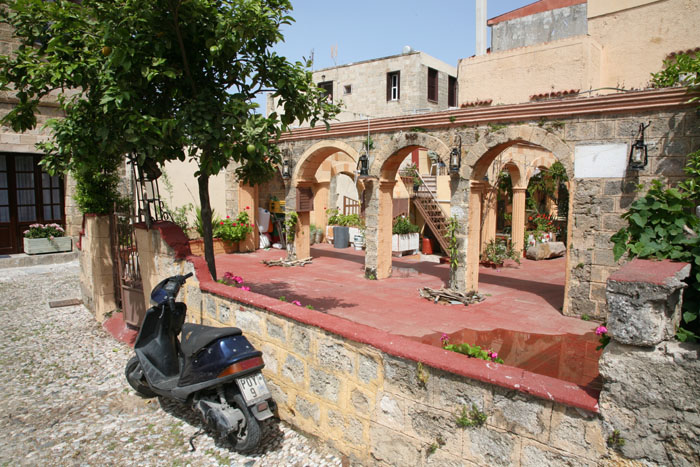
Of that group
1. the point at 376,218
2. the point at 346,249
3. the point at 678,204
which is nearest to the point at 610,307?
the point at 678,204

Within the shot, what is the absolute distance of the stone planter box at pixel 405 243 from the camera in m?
13.8

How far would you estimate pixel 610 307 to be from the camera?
2.29 meters

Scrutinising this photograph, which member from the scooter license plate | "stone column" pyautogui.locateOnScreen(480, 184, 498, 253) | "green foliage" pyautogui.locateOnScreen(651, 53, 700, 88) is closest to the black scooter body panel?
the scooter license plate

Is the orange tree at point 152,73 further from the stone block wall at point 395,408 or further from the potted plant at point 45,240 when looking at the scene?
the potted plant at point 45,240

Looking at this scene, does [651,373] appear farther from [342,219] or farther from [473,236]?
[342,219]

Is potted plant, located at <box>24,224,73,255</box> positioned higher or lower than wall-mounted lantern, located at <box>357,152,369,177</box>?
lower

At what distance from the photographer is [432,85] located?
22906mm

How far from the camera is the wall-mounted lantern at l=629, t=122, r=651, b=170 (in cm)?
675

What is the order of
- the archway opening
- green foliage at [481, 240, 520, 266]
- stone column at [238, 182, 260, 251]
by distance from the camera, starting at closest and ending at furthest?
the archway opening
green foliage at [481, 240, 520, 266]
stone column at [238, 182, 260, 251]

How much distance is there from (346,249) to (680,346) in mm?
13460

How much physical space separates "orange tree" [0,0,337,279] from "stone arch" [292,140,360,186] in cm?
598

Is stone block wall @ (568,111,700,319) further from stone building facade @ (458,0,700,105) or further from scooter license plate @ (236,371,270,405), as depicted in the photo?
scooter license plate @ (236,371,270,405)

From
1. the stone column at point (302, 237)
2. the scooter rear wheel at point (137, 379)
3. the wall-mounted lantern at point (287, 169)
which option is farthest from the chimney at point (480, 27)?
the scooter rear wheel at point (137, 379)

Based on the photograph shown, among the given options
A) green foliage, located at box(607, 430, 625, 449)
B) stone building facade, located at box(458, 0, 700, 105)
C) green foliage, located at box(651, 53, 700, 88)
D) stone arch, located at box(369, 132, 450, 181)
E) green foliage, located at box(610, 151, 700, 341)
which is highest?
stone building facade, located at box(458, 0, 700, 105)
